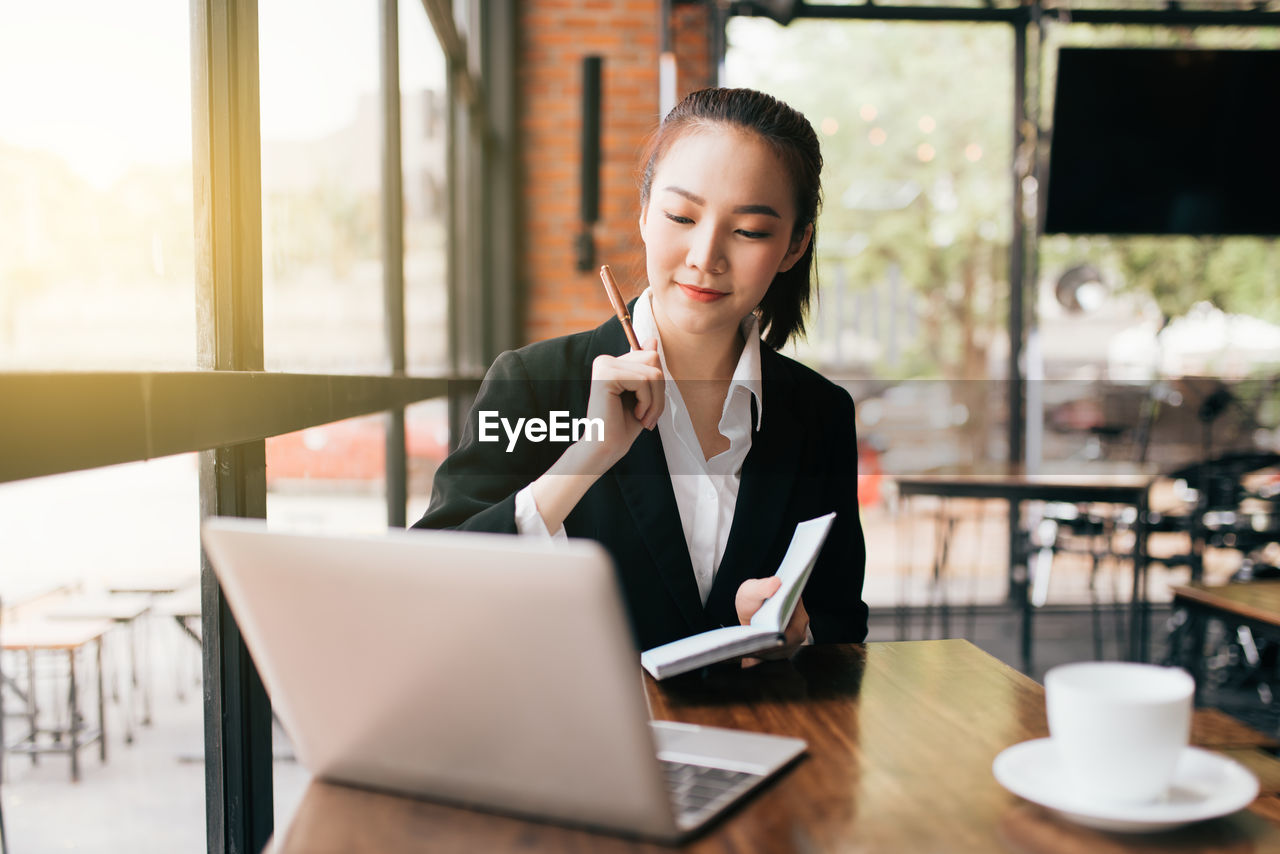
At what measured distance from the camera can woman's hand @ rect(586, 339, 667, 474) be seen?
118cm

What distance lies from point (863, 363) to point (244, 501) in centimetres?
422

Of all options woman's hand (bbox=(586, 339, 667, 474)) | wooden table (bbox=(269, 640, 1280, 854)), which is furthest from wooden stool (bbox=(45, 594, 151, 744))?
woman's hand (bbox=(586, 339, 667, 474))

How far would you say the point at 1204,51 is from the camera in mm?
4859

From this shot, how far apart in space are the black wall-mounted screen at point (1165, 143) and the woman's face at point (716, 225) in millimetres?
3954

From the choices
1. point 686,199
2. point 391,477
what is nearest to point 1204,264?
point 391,477

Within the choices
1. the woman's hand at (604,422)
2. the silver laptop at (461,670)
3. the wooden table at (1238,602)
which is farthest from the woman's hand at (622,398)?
the wooden table at (1238,602)

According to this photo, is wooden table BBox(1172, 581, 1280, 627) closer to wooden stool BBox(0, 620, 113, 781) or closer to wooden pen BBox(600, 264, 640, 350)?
wooden pen BBox(600, 264, 640, 350)

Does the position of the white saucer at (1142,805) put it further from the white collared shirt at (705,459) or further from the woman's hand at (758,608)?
the white collared shirt at (705,459)

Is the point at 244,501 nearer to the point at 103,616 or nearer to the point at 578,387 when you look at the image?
the point at 103,616

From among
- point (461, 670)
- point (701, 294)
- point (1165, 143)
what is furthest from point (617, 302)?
point (1165, 143)

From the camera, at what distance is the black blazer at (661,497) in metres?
1.35

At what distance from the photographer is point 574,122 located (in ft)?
16.0

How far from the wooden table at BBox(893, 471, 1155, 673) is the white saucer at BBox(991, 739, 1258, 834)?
3.11m

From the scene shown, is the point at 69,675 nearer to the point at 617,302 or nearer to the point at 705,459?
the point at 617,302
